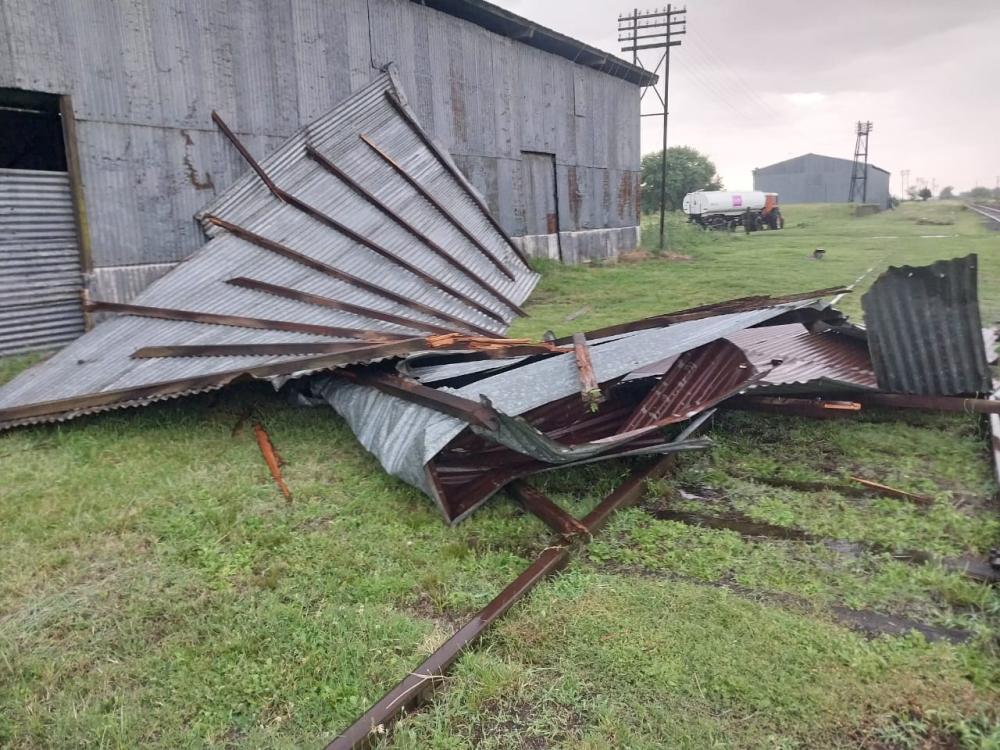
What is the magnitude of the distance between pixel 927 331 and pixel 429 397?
350 cm

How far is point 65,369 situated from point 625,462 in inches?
177

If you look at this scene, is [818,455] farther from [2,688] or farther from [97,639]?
[2,688]

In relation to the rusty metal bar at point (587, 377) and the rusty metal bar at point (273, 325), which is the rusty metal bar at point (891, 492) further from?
the rusty metal bar at point (273, 325)

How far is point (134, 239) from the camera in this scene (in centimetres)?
742

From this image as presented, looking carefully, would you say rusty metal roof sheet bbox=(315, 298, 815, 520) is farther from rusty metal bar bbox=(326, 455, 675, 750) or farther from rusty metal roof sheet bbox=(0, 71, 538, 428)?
rusty metal bar bbox=(326, 455, 675, 750)

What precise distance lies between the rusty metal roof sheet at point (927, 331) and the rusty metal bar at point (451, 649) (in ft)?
7.97

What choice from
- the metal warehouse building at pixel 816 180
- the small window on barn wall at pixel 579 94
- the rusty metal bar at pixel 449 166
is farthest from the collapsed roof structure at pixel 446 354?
the metal warehouse building at pixel 816 180

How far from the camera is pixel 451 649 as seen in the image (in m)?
2.52

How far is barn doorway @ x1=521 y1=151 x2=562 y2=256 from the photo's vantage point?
44.5 ft

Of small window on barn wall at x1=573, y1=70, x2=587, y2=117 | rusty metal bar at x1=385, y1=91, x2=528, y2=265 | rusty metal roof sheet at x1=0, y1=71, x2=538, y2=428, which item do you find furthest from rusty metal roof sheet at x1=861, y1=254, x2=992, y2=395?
small window on barn wall at x1=573, y1=70, x2=587, y2=117

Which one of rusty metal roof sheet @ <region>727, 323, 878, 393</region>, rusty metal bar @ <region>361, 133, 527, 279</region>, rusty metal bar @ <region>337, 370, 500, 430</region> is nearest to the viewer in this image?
rusty metal bar @ <region>337, 370, 500, 430</region>

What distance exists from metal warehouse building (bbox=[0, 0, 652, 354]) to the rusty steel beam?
236cm

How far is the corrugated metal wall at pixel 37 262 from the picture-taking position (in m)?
6.63

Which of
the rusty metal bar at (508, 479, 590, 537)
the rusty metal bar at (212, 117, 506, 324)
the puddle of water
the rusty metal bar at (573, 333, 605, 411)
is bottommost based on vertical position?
the puddle of water
